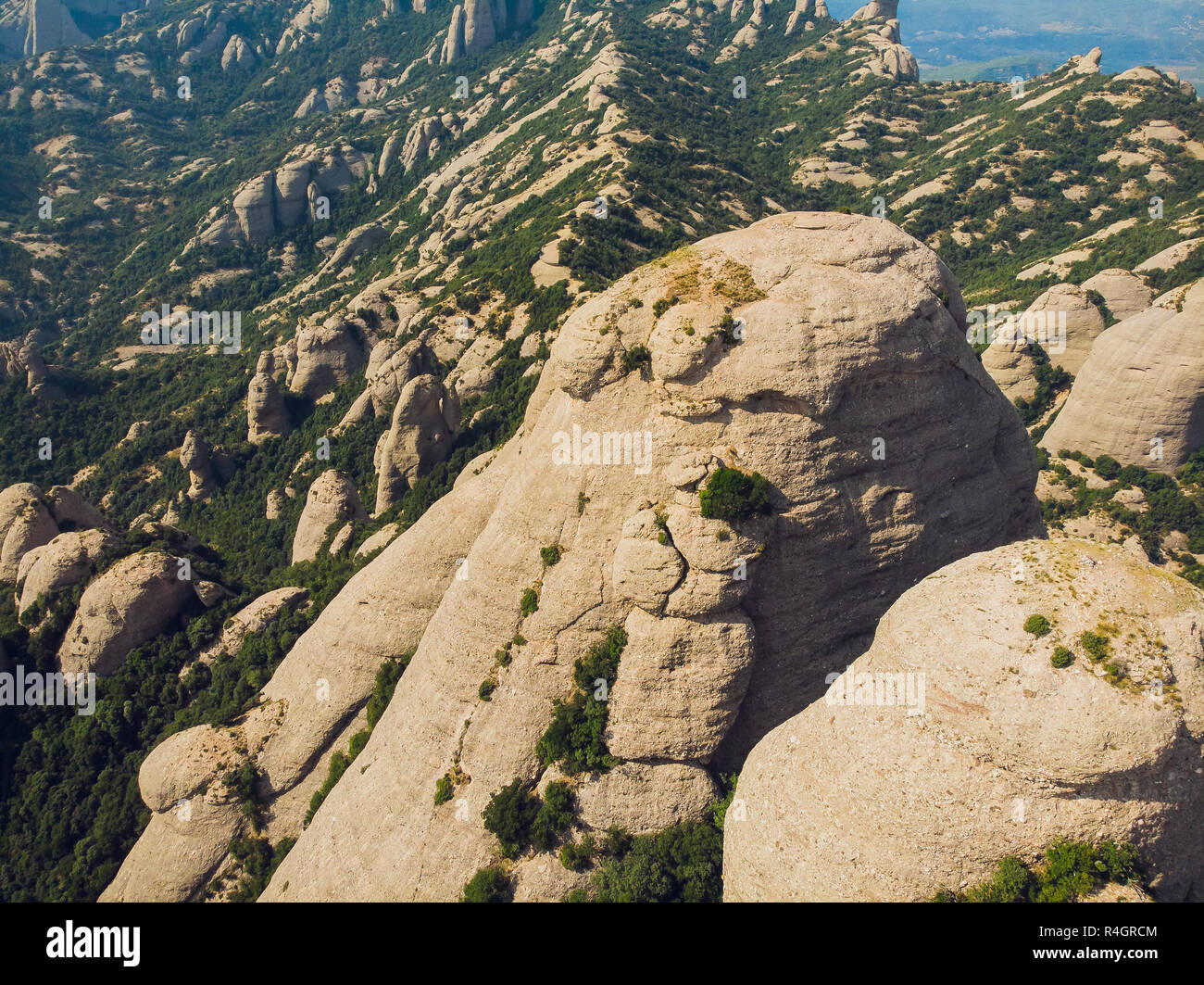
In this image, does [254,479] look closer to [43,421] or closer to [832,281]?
[43,421]

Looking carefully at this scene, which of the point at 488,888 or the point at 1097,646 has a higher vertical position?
the point at 1097,646

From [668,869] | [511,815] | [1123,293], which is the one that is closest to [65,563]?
[511,815]

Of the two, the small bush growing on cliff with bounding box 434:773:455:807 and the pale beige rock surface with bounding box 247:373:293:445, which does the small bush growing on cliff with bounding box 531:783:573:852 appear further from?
the pale beige rock surface with bounding box 247:373:293:445

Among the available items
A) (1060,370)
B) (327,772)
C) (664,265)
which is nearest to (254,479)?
(327,772)

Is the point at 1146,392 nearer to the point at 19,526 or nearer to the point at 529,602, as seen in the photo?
the point at 529,602

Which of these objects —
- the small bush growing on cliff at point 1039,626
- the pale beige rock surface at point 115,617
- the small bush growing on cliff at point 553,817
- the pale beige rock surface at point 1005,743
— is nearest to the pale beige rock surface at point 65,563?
the pale beige rock surface at point 115,617
